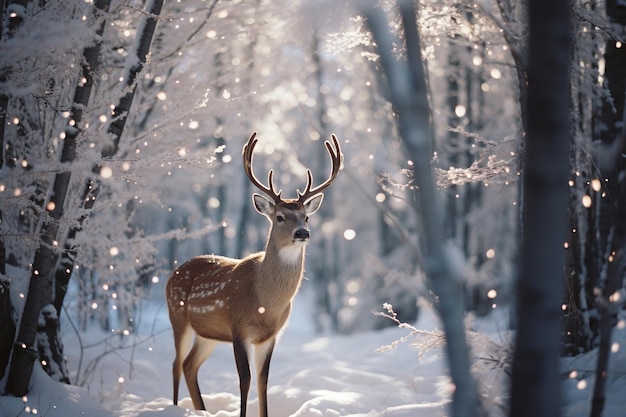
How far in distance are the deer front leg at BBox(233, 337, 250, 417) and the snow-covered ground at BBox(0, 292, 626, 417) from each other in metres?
0.34

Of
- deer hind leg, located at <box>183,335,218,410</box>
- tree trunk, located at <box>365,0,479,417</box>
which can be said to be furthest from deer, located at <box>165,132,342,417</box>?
tree trunk, located at <box>365,0,479,417</box>

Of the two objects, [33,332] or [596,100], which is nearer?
[33,332]

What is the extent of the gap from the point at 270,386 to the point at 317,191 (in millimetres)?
2681

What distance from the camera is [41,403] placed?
516cm

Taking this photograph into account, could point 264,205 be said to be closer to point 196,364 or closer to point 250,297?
point 250,297

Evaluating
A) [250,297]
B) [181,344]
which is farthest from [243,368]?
[181,344]

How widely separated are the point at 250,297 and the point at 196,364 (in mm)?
1116

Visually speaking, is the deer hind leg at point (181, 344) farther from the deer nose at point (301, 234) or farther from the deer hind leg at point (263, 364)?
the deer nose at point (301, 234)

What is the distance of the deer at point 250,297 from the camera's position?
5.78 meters

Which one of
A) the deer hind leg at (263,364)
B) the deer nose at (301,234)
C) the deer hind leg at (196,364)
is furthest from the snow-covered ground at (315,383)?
the deer nose at (301,234)

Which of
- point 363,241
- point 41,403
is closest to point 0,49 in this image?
point 41,403

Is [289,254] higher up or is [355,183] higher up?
[355,183]

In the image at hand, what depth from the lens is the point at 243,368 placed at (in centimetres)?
564

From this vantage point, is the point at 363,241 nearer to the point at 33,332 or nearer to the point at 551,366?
the point at 33,332
